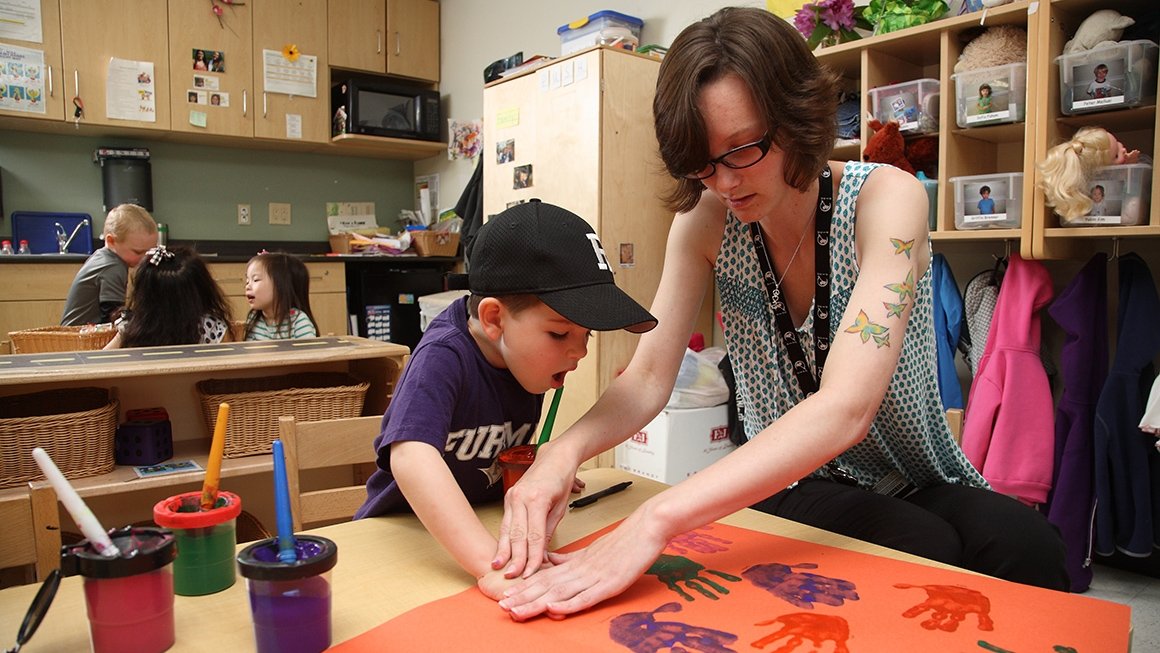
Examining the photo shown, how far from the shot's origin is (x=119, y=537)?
2.15ft

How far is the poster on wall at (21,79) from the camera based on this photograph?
3934mm

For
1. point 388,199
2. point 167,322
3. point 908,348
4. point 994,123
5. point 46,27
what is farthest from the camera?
point 388,199

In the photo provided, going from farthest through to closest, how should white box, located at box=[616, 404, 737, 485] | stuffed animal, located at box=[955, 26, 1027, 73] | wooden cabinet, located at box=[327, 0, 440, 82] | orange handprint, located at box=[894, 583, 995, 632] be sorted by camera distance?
1. wooden cabinet, located at box=[327, 0, 440, 82]
2. white box, located at box=[616, 404, 737, 485]
3. stuffed animal, located at box=[955, 26, 1027, 73]
4. orange handprint, located at box=[894, 583, 995, 632]

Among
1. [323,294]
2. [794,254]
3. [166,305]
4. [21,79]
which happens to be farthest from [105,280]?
[794,254]

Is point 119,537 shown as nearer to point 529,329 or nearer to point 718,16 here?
point 529,329

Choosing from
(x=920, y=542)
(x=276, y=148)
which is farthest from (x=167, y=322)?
(x=276, y=148)

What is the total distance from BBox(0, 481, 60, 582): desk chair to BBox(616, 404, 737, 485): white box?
189cm

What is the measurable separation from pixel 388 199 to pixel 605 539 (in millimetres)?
5013

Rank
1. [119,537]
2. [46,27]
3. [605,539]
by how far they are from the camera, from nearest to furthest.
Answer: [119,537]
[605,539]
[46,27]

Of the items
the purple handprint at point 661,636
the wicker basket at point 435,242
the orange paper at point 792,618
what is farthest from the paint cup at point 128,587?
the wicker basket at point 435,242

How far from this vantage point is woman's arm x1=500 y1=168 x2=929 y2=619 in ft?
2.59

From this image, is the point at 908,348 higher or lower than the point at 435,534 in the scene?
higher

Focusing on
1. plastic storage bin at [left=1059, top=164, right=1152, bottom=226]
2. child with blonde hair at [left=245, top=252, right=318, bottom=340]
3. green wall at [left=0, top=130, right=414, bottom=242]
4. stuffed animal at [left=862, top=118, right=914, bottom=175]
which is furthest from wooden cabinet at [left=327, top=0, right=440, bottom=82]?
plastic storage bin at [left=1059, top=164, right=1152, bottom=226]

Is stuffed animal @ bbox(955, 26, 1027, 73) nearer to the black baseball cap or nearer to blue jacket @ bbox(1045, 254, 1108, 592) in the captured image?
blue jacket @ bbox(1045, 254, 1108, 592)
